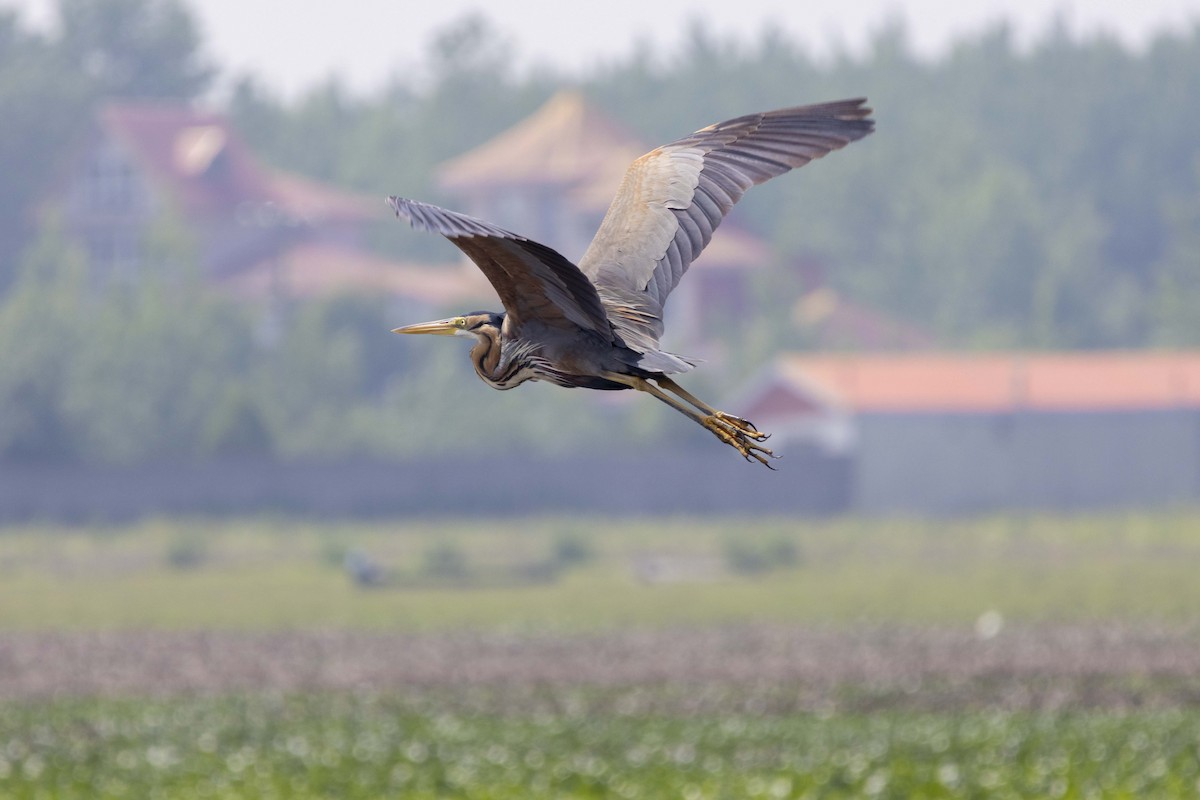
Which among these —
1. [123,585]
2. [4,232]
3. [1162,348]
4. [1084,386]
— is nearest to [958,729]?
[123,585]

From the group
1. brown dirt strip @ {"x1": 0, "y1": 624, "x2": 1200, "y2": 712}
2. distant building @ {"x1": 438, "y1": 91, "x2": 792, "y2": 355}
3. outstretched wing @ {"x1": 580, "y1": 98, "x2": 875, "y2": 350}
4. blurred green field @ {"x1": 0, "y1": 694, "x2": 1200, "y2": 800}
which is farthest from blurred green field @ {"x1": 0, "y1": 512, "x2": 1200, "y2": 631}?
outstretched wing @ {"x1": 580, "y1": 98, "x2": 875, "y2": 350}

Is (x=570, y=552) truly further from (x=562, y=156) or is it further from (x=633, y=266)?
(x=562, y=156)

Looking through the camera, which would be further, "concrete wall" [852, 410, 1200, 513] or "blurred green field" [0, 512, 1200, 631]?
"concrete wall" [852, 410, 1200, 513]

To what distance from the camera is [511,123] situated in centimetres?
9619

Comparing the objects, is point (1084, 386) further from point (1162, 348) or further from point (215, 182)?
point (215, 182)

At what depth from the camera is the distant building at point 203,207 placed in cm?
7319

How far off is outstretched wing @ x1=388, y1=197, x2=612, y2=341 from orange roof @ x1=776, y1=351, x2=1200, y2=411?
47186 mm

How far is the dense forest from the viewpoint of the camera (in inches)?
2186

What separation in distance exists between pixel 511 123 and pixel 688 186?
90876mm

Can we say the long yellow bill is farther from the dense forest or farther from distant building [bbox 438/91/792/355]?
distant building [bbox 438/91/792/355]

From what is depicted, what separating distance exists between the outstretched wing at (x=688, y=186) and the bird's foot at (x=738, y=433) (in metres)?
0.64

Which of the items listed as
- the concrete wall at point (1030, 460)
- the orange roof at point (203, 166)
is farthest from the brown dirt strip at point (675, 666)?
the orange roof at point (203, 166)

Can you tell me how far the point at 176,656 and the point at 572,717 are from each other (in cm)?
818

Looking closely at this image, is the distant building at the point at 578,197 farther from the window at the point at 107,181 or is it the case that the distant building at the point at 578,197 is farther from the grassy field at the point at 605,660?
the grassy field at the point at 605,660
